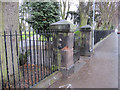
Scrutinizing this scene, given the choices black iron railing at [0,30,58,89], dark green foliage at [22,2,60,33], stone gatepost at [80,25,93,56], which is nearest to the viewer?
black iron railing at [0,30,58,89]

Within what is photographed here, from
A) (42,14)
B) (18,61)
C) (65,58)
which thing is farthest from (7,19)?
(42,14)

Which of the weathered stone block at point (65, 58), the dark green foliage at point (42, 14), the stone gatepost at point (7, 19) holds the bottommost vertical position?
the weathered stone block at point (65, 58)

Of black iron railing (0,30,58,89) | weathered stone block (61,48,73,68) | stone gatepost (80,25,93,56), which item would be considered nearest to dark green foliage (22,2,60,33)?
stone gatepost (80,25,93,56)

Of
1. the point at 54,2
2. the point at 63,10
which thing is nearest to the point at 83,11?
the point at 54,2

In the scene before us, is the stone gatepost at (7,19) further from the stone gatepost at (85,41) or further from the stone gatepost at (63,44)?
the stone gatepost at (85,41)

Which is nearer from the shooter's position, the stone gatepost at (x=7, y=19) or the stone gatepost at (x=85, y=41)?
the stone gatepost at (x=7, y=19)

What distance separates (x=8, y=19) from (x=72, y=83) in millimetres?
2580

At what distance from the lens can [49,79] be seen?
3.26 m

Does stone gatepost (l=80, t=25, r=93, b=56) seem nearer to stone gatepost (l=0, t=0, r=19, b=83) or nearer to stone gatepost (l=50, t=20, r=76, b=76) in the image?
stone gatepost (l=50, t=20, r=76, b=76)

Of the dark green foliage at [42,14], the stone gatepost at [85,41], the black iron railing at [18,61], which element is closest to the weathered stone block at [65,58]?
the black iron railing at [18,61]

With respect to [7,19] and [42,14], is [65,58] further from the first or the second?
[42,14]

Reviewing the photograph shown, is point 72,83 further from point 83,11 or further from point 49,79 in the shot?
point 83,11

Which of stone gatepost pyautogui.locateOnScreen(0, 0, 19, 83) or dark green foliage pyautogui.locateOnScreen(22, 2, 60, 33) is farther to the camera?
dark green foliage pyautogui.locateOnScreen(22, 2, 60, 33)

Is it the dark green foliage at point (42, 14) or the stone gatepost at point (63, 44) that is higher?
the dark green foliage at point (42, 14)
